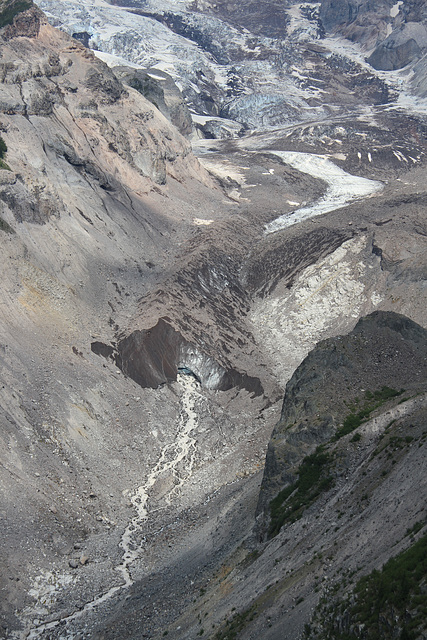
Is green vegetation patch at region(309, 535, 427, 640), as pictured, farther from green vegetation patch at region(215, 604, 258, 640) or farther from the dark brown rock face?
the dark brown rock face

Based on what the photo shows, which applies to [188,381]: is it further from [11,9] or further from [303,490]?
[11,9]

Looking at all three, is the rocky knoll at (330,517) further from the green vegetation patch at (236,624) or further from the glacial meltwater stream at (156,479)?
the glacial meltwater stream at (156,479)

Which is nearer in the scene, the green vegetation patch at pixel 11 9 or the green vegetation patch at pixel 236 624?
the green vegetation patch at pixel 236 624

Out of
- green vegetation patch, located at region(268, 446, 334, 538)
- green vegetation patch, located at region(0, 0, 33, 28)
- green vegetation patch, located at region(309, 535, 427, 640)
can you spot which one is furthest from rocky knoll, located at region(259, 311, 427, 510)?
green vegetation patch, located at region(0, 0, 33, 28)

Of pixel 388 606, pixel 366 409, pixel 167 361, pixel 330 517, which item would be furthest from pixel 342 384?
pixel 167 361

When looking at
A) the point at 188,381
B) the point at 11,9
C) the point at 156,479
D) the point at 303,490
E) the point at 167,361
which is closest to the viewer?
the point at 303,490

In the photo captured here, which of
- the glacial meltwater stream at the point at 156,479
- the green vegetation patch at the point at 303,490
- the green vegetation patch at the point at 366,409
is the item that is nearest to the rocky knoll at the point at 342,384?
the green vegetation patch at the point at 366,409

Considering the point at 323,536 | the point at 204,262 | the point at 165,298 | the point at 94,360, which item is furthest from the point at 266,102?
the point at 323,536
